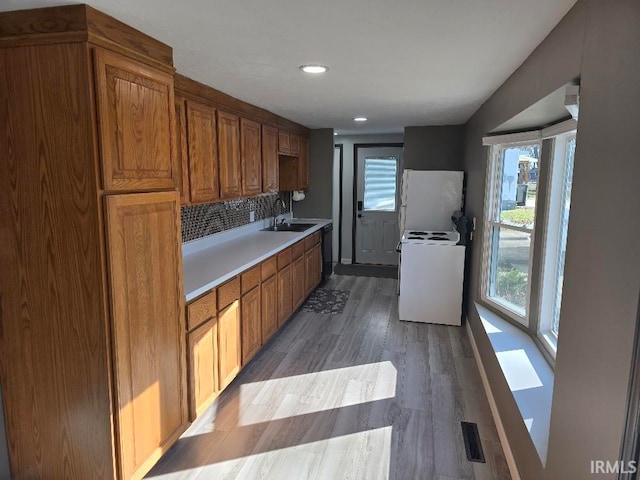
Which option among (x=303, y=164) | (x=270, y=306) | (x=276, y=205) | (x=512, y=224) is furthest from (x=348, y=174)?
(x=512, y=224)

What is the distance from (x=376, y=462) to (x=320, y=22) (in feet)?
7.13

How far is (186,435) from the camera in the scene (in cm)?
247

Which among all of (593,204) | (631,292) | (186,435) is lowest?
(186,435)

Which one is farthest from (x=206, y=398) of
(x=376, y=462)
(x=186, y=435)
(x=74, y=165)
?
(x=74, y=165)

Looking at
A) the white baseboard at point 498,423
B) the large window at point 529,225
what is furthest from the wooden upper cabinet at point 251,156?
the white baseboard at point 498,423

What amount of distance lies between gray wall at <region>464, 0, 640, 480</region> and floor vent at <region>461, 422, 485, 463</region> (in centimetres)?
61

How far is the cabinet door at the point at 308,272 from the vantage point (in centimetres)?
476

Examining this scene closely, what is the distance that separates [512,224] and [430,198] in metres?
1.70

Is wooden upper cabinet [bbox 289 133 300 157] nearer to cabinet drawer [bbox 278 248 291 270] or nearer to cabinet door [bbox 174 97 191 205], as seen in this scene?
cabinet drawer [bbox 278 248 291 270]

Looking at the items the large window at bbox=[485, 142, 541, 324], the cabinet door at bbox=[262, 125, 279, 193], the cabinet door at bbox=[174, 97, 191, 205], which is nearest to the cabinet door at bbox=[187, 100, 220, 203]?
the cabinet door at bbox=[174, 97, 191, 205]

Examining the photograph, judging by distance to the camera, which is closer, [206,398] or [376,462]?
[376,462]

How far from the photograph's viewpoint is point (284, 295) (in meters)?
4.02

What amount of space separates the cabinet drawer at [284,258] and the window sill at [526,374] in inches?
70.8

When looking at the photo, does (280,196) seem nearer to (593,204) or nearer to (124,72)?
(124,72)
